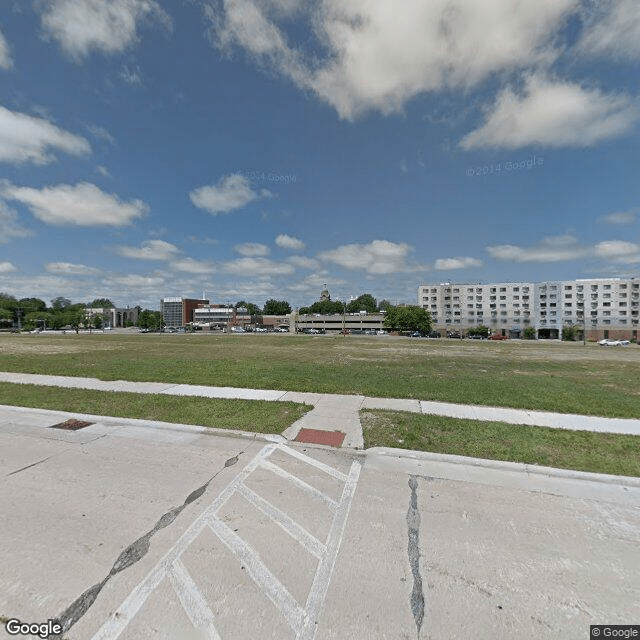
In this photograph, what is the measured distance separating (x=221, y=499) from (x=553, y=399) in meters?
10.3

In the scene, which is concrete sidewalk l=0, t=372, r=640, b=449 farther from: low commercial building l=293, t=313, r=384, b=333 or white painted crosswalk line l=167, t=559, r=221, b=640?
low commercial building l=293, t=313, r=384, b=333

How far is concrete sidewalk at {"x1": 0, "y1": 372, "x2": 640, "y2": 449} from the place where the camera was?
290 inches

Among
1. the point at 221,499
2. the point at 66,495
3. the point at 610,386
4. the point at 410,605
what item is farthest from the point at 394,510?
the point at 610,386

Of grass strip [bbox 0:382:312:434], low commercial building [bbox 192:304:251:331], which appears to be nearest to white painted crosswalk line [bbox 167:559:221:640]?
grass strip [bbox 0:382:312:434]

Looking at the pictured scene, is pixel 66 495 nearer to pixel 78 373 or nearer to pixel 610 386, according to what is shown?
pixel 78 373

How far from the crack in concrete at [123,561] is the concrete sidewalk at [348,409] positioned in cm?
278

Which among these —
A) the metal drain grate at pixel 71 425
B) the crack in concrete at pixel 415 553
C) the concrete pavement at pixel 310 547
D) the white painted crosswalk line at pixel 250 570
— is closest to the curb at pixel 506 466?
the concrete pavement at pixel 310 547

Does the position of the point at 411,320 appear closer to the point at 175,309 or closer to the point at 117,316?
the point at 175,309

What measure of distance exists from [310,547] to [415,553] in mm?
1122

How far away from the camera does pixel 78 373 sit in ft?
45.1

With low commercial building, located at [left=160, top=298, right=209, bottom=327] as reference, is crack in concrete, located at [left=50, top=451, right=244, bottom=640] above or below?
below

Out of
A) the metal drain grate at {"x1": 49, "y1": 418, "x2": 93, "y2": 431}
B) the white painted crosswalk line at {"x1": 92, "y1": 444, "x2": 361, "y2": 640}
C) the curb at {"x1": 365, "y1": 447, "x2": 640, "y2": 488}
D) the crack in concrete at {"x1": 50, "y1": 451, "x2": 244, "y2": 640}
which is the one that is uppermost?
the metal drain grate at {"x1": 49, "y1": 418, "x2": 93, "y2": 431}

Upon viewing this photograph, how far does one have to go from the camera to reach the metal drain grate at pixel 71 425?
23.4ft

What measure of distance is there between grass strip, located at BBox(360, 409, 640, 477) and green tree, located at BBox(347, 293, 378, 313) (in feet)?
543
